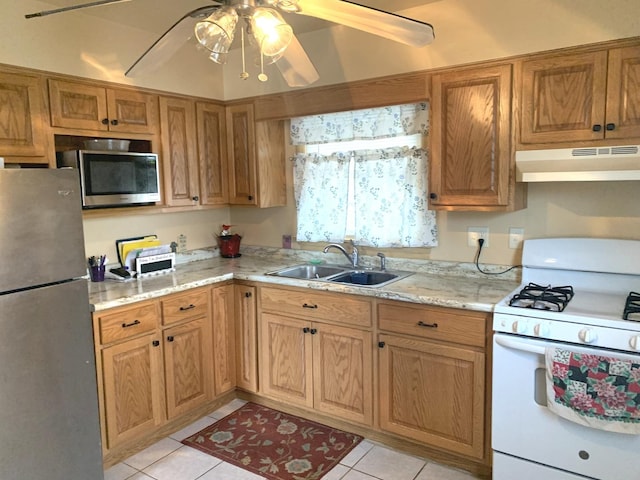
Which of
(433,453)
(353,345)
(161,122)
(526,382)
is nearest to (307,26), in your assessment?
(161,122)

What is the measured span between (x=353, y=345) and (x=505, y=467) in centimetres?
99

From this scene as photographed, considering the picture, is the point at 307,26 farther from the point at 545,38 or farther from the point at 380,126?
the point at 545,38

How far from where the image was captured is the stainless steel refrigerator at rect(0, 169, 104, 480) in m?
2.08

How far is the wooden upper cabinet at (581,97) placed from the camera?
89.1 inches

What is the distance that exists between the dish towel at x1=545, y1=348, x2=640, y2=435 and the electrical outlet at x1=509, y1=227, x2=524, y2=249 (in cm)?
86

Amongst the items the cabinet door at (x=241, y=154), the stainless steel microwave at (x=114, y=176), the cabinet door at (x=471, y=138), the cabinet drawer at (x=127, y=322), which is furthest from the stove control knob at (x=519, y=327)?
the stainless steel microwave at (x=114, y=176)

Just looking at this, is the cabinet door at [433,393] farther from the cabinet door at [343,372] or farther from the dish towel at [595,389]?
the dish towel at [595,389]

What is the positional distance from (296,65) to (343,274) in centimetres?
149

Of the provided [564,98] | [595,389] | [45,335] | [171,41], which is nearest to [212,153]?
[171,41]

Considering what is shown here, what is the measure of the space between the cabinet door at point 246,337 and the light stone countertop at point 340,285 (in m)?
0.12

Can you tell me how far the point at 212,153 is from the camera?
3664 mm

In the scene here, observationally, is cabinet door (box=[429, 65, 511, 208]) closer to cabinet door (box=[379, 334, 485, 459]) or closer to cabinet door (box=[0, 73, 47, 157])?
cabinet door (box=[379, 334, 485, 459])

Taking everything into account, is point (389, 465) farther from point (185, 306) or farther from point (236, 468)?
point (185, 306)

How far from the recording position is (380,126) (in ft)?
10.7
